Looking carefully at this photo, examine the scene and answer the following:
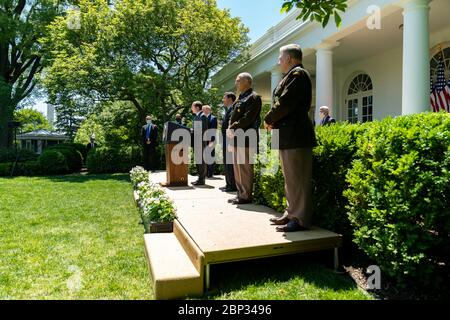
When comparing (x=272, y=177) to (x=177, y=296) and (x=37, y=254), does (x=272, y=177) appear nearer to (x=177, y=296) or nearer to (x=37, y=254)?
(x=177, y=296)

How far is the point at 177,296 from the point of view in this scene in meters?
2.35

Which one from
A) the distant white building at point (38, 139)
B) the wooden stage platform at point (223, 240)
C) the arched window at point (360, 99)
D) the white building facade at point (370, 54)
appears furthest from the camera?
the distant white building at point (38, 139)

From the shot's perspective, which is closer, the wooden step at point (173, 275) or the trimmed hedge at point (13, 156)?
the wooden step at point (173, 275)

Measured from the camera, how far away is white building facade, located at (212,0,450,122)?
6.55m

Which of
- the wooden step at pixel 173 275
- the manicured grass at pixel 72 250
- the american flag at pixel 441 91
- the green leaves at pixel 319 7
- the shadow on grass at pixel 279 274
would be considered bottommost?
the manicured grass at pixel 72 250

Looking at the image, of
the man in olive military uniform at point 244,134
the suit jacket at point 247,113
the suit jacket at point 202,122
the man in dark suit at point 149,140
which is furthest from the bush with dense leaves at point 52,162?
the suit jacket at point 247,113

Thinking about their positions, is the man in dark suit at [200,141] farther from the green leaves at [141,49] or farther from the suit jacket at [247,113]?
the green leaves at [141,49]

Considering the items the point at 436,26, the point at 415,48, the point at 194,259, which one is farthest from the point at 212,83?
the point at 194,259

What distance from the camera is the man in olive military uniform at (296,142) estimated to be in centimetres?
303

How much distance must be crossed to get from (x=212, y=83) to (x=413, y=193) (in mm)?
16944

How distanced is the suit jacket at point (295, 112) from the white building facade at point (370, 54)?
15.6ft

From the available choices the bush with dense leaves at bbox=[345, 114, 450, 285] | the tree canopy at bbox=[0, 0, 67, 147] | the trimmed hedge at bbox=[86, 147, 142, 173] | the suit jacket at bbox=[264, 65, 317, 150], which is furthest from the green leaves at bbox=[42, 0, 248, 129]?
the bush with dense leaves at bbox=[345, 114, 450, 285]

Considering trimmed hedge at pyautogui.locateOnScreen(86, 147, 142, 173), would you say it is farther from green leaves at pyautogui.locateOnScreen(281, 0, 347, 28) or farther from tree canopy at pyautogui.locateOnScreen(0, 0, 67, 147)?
green leaves at pyautogui.locateOnScreen(281, 0, 347, 28)

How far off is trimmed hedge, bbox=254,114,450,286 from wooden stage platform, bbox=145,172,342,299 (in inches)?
18.4
